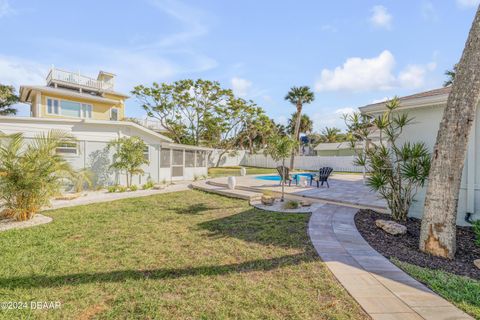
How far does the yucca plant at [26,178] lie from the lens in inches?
272

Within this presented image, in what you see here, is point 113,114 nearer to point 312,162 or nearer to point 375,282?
point 312,162

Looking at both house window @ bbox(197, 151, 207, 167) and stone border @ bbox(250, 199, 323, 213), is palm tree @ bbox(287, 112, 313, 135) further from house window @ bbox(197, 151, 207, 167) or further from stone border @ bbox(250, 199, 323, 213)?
stone border @ bbox(250, 199, 323, 213)

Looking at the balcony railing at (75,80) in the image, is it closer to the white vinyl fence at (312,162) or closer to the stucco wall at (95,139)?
the stucco wall at (95,139)

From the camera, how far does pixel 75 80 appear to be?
869 inches

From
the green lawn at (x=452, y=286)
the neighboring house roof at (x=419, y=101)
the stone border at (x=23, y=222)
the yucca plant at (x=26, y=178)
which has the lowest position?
the stone border at (x=23, y=222)

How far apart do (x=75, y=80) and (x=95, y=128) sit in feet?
42.5

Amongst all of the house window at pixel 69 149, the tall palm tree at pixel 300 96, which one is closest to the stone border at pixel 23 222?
the house window at pixel 69 149

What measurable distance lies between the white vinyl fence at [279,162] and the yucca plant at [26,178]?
24.0 meters

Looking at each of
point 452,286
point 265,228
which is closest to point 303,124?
point 265,228

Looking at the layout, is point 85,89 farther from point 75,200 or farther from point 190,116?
point 75,200

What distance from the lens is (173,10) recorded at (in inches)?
350

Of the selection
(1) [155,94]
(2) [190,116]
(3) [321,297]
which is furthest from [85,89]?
(3) [321,297]

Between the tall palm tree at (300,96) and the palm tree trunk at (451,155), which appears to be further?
the tall palm tree at (300,96)

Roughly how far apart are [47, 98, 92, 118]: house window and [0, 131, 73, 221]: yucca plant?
13.8m
